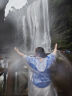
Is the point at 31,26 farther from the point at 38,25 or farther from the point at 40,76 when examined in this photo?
the point at 40,76

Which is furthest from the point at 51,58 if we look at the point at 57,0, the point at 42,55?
the point at 57,0

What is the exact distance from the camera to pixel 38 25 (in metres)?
14.6

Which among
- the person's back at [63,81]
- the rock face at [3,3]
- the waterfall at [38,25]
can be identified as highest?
the rock face at [3,3]

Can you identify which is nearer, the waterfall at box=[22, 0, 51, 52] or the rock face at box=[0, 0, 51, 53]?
the waterfall at box=[22, 0, 51, 52]

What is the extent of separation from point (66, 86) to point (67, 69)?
385 mm

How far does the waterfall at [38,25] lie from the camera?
13.8m

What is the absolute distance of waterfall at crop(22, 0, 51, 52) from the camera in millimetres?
13803

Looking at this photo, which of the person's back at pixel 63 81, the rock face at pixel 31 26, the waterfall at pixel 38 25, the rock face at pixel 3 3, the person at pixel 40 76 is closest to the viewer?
the person at pixel 40 76

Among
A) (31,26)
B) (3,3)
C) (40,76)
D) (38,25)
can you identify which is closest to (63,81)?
(40,76)

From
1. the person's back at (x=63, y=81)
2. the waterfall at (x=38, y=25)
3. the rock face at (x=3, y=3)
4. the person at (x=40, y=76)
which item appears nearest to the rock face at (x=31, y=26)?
the waterfall at (x=38, y=25)

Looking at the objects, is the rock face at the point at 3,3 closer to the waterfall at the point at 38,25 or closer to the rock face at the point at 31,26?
the rock face at the point at 31,26

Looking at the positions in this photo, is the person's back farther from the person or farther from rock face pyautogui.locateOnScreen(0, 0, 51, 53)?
rock face pyautogui.locateOnScreen(0, 0, 51, 53)

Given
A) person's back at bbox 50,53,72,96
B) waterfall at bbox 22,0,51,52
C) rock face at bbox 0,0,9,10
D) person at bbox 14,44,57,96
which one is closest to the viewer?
person at bbox 14,44,57,96

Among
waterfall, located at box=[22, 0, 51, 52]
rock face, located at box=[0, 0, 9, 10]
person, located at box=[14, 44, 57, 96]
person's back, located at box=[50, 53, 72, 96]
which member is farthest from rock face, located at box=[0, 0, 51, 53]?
→ person, located at box=[14, 44, 57, 96]
